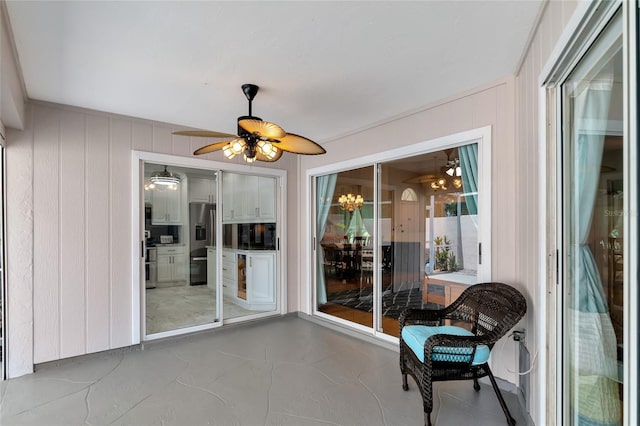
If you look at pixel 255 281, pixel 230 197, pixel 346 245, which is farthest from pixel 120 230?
pixel 346 245

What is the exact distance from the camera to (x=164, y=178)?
387cm

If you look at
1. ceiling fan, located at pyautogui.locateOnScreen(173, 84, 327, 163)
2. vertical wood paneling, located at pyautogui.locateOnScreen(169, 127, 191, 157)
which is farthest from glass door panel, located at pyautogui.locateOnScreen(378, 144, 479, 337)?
vertical wood paneling, located at pyautogui.locateOnScreen(169, 127, 191, 157)

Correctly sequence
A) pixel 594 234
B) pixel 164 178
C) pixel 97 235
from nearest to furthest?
pixel 594 234, pixel 97 235, pixel 164 178

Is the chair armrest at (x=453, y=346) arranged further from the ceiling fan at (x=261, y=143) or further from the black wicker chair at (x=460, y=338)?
the ceiling fan at (x=261, y=143)

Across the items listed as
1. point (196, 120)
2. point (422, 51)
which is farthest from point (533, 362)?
point (196, 120)

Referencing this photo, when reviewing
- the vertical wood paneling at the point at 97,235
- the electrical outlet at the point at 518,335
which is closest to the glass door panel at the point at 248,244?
the vertical wood paneling at the point at 97,235

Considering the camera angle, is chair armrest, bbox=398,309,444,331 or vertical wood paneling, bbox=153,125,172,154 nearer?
chair armrest, bbox=398,309,444,331

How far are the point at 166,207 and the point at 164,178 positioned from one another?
1.13ft

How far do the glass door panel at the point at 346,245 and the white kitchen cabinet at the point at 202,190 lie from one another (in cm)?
145

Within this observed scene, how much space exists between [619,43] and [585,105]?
41cm

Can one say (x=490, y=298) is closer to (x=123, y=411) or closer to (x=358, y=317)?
(x=358, y=317)

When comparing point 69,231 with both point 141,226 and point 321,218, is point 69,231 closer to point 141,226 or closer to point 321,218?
point 141,226

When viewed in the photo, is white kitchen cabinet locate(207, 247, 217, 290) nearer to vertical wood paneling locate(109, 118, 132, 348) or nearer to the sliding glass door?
vertical wood paneling locate(109, 118, 132, 348)

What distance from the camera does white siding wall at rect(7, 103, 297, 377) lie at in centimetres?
298
